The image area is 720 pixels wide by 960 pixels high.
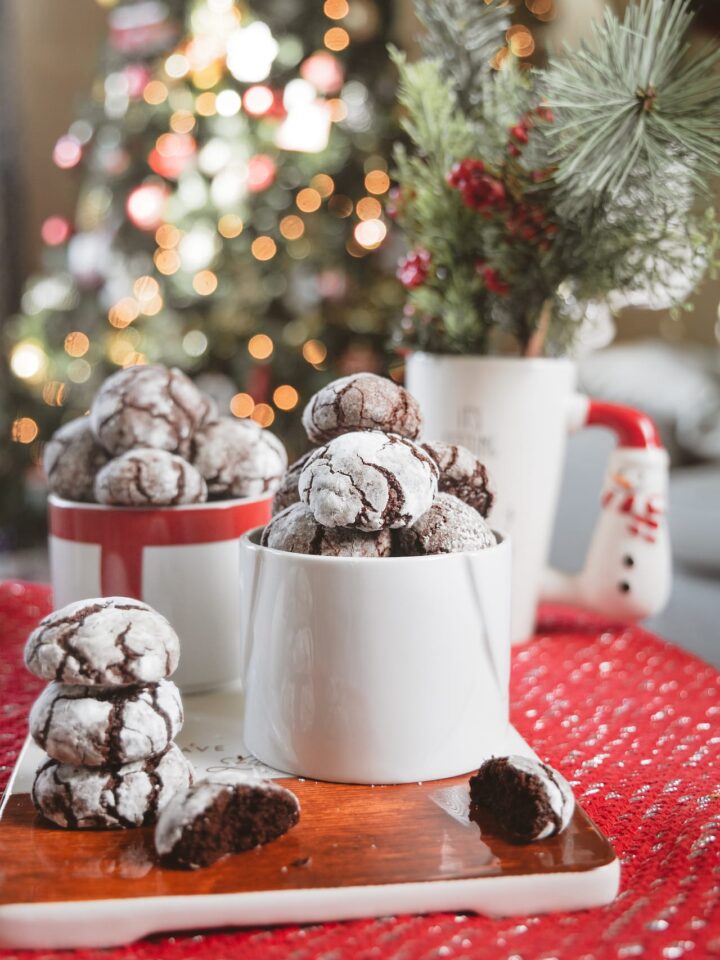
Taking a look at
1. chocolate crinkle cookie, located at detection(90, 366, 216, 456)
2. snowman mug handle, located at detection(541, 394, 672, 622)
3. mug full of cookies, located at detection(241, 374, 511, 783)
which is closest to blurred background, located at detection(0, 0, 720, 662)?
snowman mug handle, located at detection(541, 394, 672, 622)

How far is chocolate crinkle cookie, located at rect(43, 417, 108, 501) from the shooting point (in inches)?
31.7

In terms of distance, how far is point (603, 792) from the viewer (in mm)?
623

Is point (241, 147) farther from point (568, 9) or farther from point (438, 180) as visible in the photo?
point (438, 180)

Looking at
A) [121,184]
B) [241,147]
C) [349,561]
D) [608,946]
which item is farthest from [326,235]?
[608,946]

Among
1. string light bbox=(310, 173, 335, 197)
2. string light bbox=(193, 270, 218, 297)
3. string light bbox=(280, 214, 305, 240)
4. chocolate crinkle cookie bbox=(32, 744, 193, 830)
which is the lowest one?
chocolate crinkle cookie bbox=(32, 744, 193, 830)

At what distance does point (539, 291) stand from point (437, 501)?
1.16 feet

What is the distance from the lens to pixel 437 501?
2.08ft

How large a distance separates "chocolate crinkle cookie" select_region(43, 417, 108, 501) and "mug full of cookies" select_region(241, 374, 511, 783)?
23 cm

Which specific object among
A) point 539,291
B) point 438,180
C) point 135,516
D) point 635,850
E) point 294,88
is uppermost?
point 294,88

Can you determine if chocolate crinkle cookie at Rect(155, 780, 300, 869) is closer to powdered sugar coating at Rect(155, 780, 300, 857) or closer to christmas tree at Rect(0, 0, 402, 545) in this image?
powdered sugar coating at Rect(155, 780, 300, 857)

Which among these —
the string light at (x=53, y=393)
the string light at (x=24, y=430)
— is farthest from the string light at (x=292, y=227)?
the string light at (x=24, y=430)

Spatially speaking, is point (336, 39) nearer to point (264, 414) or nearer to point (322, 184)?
point (322, 184)

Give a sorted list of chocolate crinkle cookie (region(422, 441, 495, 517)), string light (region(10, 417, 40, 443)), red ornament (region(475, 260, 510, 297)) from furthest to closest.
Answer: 1. string light (region(10, 417, 40, 443))
2. red ornament (region(475, 260, 510, 297))
3. chocolate crinkle cookie (region(422, 441, 495, 517))

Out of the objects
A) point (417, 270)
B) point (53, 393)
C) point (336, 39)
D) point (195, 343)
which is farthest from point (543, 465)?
point (53, 393)
